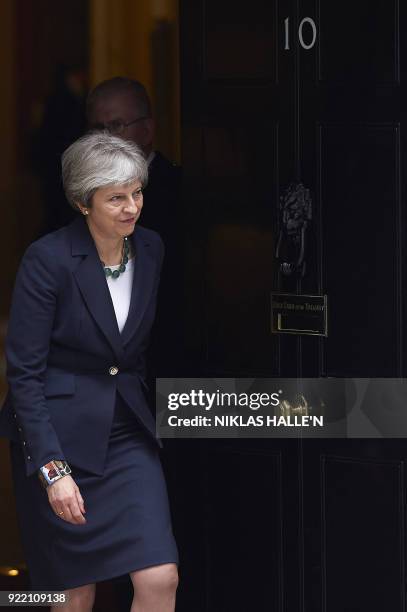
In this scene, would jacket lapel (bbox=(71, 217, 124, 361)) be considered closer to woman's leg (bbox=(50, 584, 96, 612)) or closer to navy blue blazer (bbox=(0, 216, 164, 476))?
navy blue blazer (bbox=(0, 216, 164, 476))

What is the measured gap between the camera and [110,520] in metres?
4.92

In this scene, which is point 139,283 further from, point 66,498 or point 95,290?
point 66,498

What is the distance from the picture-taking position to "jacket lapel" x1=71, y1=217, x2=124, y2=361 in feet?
16.0

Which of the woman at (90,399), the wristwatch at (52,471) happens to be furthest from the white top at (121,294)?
the wristwatch at (52,471)

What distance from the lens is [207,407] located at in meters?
5.80

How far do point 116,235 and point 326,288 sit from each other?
0.84 metres

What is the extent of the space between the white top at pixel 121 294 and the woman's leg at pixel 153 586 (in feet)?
2.42

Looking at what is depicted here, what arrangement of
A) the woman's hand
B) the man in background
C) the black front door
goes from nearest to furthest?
1. the woman's hand
2. the black front door
3. the man in background

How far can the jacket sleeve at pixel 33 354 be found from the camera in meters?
4.79

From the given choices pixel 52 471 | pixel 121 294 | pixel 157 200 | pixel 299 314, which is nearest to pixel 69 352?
pixel 121 294

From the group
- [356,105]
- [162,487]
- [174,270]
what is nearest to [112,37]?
[174,270]

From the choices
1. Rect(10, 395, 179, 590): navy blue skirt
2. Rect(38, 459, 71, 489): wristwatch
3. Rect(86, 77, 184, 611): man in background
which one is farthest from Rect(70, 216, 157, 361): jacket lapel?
Rect(86, 77, 184, 611): man in background

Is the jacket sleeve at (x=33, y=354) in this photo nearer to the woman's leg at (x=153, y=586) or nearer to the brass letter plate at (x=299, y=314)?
the woman's leg at (x=153, y=586)

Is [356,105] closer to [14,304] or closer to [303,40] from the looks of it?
[303,40]
